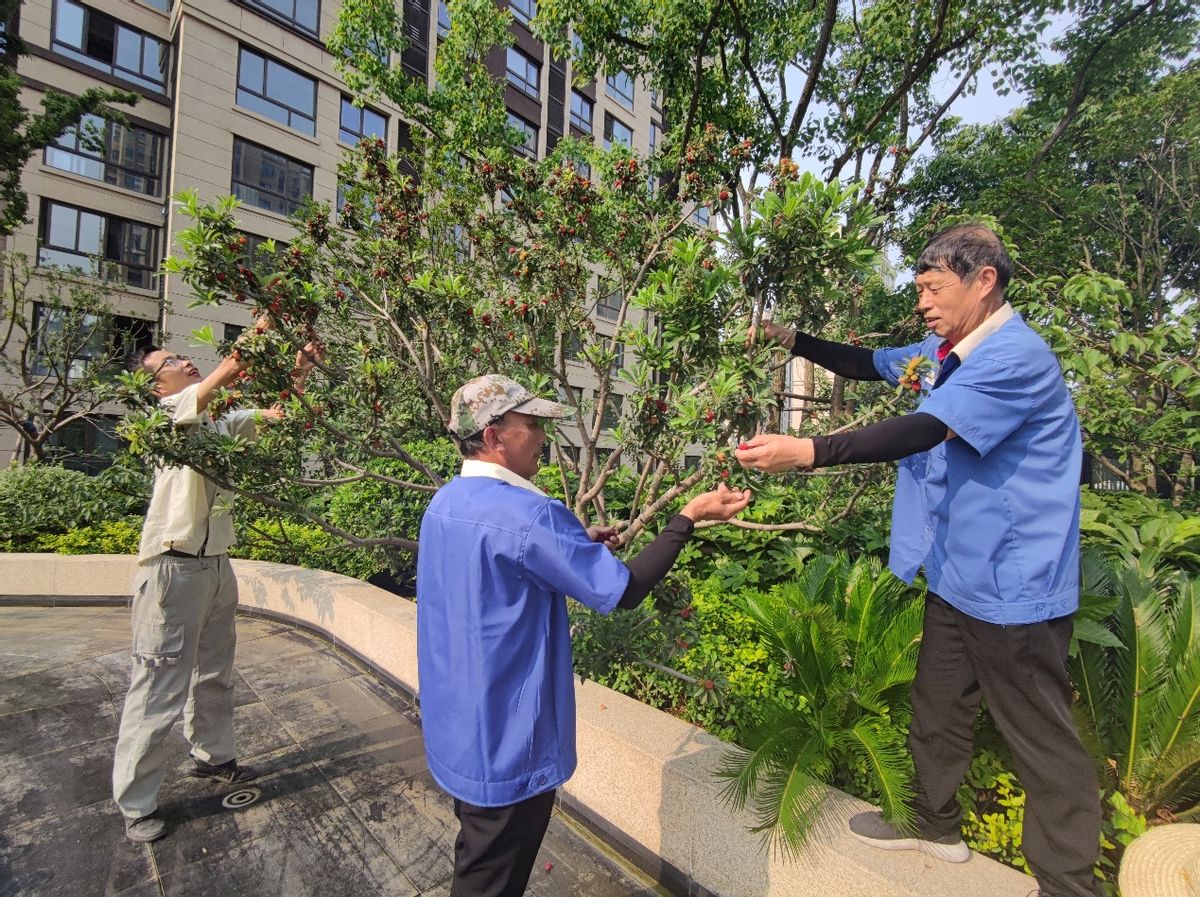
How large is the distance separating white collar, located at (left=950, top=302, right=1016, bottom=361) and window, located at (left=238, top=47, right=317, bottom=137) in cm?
2214

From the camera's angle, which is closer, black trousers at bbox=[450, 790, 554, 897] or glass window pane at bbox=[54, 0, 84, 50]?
black trousers at bbox=[450, 790, 554, 897]

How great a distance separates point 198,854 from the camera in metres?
2.78

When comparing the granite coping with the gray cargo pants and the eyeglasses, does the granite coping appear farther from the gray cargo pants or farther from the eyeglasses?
the eyeglasses

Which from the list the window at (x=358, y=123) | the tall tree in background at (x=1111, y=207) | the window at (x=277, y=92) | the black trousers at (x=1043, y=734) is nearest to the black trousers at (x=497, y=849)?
the black trousers at (x=1043, y=734)

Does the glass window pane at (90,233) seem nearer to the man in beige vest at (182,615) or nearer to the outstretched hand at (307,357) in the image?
the man in beige vest at (182,615)

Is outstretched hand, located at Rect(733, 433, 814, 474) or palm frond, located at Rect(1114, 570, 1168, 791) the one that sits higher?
outstretched hand, located at Rect(733, 433, 814, 474)

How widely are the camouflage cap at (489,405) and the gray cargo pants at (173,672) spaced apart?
2.09m

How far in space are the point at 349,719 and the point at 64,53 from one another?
2183cm

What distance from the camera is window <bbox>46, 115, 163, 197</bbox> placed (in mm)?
16656

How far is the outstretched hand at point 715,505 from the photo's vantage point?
1.90 m

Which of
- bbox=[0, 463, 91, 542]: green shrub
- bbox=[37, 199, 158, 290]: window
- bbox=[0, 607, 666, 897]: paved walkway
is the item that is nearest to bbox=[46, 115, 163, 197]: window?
bbox=[37, 199, 158, 290]: window

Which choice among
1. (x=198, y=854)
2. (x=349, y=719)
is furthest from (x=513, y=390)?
(x=349, y=719)

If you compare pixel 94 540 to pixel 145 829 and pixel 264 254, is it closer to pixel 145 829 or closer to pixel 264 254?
pixel 264 254

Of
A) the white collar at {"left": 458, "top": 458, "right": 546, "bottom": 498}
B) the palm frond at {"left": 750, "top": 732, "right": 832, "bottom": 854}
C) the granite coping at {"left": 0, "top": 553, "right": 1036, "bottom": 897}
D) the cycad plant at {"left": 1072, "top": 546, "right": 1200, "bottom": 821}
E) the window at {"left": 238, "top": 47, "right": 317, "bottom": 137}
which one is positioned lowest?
the granite coping at {"left": 0, "top": 553, "right": 1036, "bottom": 897}
